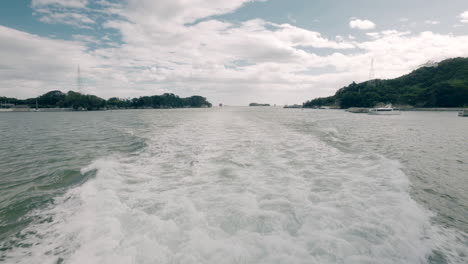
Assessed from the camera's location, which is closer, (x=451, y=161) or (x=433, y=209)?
(x=433, y=209)

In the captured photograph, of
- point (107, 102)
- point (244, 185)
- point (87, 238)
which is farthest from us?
point (107, 102)

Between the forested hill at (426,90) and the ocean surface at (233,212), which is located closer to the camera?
the ocean surface at (233,212)

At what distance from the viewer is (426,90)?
12544 cm

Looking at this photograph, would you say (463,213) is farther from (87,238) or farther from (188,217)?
(87,238)

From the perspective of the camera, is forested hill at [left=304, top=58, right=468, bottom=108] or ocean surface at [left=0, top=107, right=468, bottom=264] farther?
forested hill at [left=304, top=58, right=468, bottom=108]

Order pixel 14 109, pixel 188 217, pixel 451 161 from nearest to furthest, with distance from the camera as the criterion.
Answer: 1. pixel 188 217
2. pixel 451 161
3. pixel 14 109

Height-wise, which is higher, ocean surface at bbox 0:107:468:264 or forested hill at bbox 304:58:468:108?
forested hill at bbox 304:58:468:108

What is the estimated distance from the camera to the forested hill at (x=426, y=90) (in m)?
109

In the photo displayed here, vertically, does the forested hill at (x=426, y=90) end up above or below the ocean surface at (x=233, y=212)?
above

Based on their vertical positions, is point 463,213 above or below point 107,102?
below

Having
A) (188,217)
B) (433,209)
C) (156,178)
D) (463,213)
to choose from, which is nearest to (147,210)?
(188,217)

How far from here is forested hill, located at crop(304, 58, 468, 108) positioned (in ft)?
358

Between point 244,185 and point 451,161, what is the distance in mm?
10199

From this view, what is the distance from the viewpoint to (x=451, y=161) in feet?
33.6
